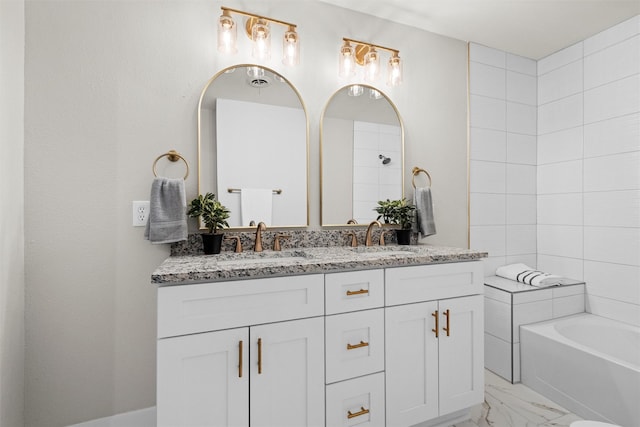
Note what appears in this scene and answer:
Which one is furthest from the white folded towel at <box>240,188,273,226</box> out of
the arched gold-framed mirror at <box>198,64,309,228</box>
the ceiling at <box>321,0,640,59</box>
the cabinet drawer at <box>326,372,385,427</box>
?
the ceiling at <box>321,0,640,59</box>

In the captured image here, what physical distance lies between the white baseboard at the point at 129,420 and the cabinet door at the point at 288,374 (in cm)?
75

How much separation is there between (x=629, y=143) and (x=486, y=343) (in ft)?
5.51

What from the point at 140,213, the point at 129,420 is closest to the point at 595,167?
the point at 140,213

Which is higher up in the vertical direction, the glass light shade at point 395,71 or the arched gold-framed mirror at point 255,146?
the glass light shade at point 395,71

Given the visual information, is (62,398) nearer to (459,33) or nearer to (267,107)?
(267,107)

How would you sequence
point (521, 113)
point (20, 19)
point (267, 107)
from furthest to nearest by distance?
point (521, 113) < point (267, 107) < point (20, 19)

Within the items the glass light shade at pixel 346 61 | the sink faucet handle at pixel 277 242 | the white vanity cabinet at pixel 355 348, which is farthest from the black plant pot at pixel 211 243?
the glass light shade at pixel 346 61

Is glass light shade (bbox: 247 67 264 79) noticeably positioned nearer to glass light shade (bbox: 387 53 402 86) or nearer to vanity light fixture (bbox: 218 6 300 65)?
vanity light fixture (bbox: 218 6 300 65)

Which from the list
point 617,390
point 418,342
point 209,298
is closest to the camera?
point 209,298

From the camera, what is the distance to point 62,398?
1.53 meters

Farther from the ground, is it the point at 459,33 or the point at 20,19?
the point at 459,33

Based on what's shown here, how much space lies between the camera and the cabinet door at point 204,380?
1171mm

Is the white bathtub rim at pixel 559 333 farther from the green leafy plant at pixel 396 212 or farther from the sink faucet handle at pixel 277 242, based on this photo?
the sink faucet handle at pixel 277 242

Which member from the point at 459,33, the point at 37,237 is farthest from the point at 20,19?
the point at 459,33
